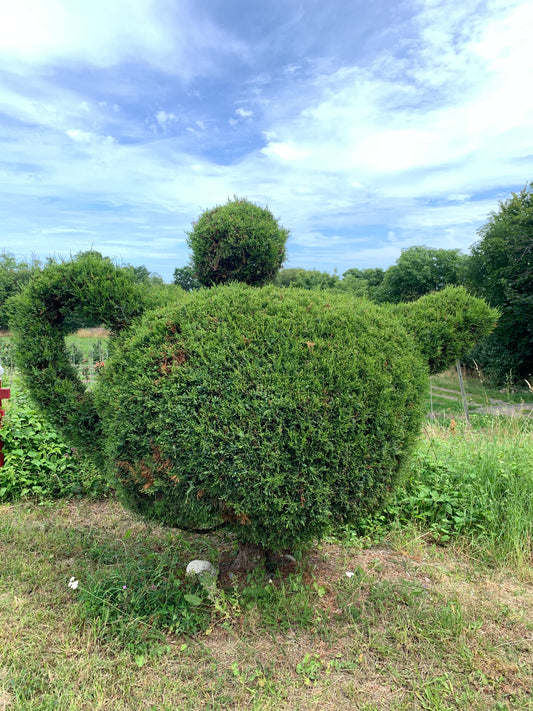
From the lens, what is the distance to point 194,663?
96.5 inches

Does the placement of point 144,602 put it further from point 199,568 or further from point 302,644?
point 302,644

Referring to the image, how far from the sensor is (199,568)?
10.2 feet

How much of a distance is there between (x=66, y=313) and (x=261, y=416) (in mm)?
1907

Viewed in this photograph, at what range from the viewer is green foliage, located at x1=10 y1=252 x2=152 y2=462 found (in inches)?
126

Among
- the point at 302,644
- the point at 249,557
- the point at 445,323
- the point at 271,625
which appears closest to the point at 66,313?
the point at 249,557

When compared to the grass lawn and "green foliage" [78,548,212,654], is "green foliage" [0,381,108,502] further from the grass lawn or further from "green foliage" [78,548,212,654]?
"green foliage" [78,548,212,654]

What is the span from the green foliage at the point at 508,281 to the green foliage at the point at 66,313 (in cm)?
1494

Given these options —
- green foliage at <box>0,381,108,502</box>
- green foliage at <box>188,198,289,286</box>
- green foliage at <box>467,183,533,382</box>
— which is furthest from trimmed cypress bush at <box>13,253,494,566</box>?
green foliage at <box>467,183,533,382</box>

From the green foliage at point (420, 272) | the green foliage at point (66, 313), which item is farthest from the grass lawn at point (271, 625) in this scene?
the green foliage at point (420, 272)

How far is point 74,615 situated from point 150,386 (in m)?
1.56

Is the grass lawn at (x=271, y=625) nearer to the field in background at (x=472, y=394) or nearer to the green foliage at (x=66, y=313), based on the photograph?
the green foliage at (x=66, y=313)

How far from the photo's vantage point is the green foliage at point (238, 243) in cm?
360

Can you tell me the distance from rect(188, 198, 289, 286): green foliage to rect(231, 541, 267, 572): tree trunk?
6.88 feet

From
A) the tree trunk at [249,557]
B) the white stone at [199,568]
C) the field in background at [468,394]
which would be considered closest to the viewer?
the white stone at [199,568]
